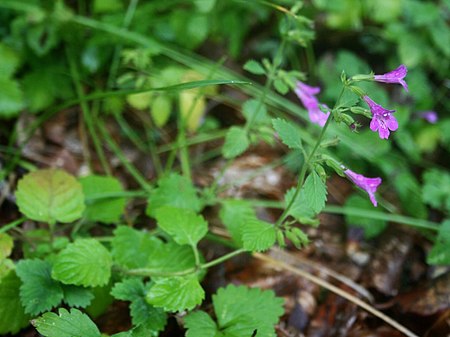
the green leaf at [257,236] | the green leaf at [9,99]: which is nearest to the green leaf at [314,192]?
the green leaf at [257,236]

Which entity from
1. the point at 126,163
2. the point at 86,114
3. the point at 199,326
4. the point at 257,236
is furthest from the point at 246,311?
the point at 86,114

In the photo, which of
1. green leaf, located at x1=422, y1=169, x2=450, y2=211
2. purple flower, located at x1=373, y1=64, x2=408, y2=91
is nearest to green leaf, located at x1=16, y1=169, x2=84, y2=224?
purple flower, located at x1=373, y1=64, x2=408, y2=91

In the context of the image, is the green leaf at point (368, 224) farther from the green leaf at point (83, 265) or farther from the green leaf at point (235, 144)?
the green leaf at point (83, 265)

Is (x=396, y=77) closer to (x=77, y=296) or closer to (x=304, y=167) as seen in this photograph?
(x=304, y=167)

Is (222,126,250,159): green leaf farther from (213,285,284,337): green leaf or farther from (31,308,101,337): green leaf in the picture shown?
(31,308,101,337): green leaf

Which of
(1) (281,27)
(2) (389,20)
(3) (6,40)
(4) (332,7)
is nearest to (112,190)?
(1) (281,27)

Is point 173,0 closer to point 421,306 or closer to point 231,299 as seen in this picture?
point 231,299
